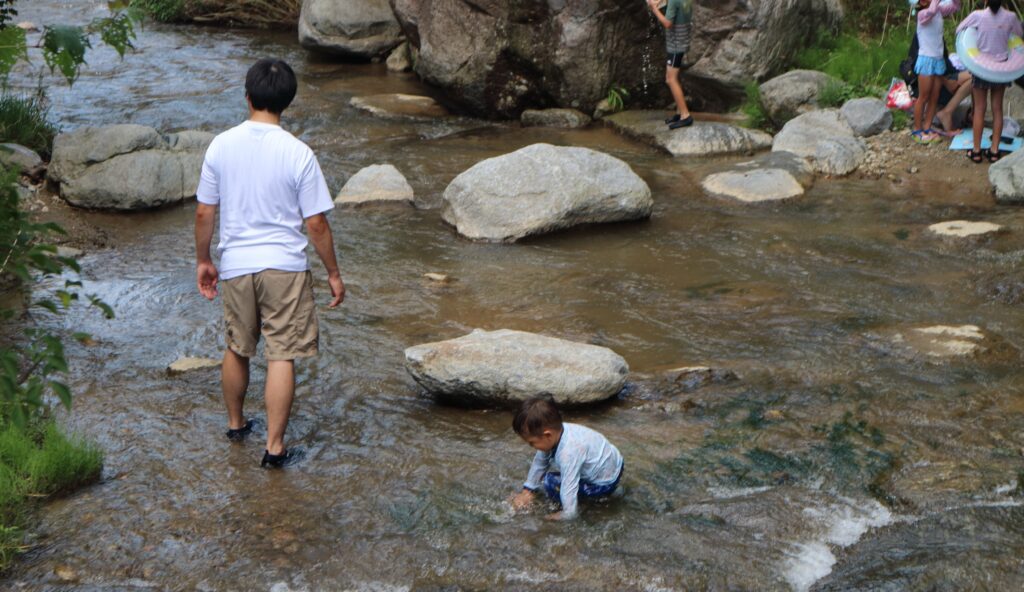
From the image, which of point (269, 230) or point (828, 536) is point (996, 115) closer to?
point (828, 536)

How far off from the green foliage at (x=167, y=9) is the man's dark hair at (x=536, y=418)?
57.0 feet

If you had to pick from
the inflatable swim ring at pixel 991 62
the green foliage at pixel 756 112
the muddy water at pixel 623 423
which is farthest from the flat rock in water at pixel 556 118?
the inflatable swim ring at pixel 991 62

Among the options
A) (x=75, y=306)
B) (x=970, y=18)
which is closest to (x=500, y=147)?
(x=970, y=18)

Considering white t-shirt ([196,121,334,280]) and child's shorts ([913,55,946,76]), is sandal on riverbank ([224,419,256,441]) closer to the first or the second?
white t-shirt ([196,121,334,280])

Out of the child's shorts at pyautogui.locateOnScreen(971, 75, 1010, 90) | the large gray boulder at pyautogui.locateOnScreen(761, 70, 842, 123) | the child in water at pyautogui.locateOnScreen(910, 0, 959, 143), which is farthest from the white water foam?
the large gray boulder at pyautogui.locateOnScreen(761, 70, 842, 123)

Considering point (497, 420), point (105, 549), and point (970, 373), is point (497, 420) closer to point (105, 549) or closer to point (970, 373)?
point (105, 549)

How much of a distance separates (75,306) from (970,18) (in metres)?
8.24

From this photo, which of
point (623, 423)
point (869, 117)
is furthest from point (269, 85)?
point (869, 117)

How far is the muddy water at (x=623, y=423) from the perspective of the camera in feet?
14.5

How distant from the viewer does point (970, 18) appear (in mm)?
10109

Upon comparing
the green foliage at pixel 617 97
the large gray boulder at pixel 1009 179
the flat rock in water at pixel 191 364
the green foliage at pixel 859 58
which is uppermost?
the green foliage at pixel 859 58

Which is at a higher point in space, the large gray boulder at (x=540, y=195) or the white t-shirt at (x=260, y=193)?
the white t-shirt at (x=260, y=193)

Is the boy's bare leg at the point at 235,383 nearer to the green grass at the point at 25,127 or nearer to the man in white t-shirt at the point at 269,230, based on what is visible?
the man in white t-shirt at the point at 269,230

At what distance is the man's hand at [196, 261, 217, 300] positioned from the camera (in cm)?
513
